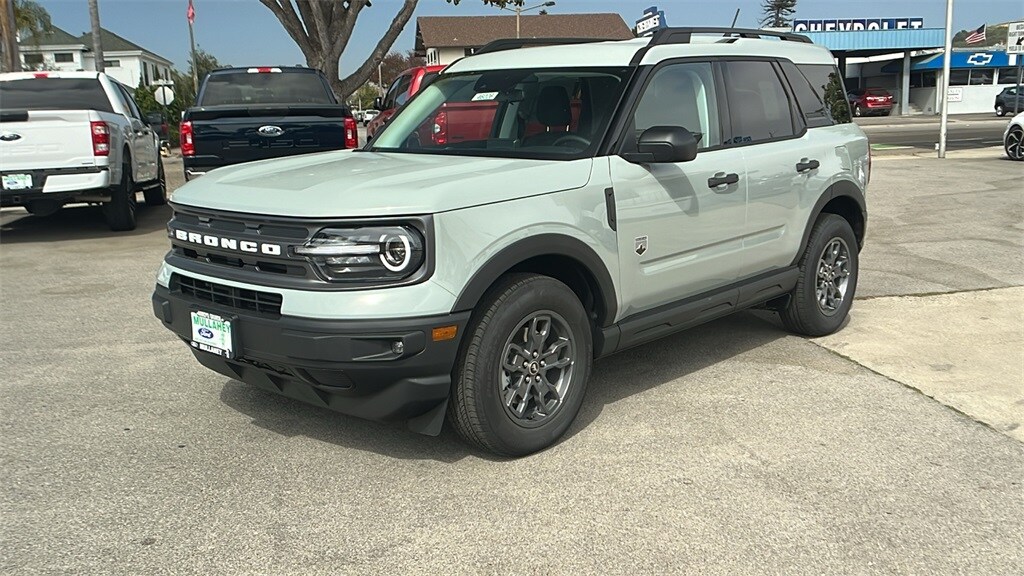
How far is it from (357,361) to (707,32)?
3060 mm

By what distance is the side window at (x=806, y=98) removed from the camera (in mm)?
5703

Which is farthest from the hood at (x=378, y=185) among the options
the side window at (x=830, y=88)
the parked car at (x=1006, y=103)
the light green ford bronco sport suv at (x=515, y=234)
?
the parked car at (x=1006, y=103)

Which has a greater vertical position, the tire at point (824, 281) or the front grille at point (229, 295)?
the front grille at point (229, 295)

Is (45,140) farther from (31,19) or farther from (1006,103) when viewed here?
(1006,103)

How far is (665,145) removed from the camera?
4227mm

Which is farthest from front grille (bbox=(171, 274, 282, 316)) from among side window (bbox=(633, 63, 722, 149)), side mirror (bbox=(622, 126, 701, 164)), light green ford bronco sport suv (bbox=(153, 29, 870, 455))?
side window (bbox=(633, 63, 722, 149))

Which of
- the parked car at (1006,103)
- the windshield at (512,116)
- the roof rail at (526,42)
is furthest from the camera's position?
the parked car at (1006,103)

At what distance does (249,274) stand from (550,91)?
191 cm

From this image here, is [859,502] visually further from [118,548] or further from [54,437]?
[54,437]

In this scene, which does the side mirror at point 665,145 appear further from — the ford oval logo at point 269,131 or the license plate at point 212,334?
the ford oval logo at point 269,131

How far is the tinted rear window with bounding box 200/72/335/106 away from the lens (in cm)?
1138

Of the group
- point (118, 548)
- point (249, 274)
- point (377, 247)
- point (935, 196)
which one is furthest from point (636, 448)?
point (935, 196)

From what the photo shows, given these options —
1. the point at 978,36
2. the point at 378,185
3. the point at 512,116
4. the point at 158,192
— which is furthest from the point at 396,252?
the point at 978,36

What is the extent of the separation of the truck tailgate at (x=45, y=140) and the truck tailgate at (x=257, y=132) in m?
1.23
